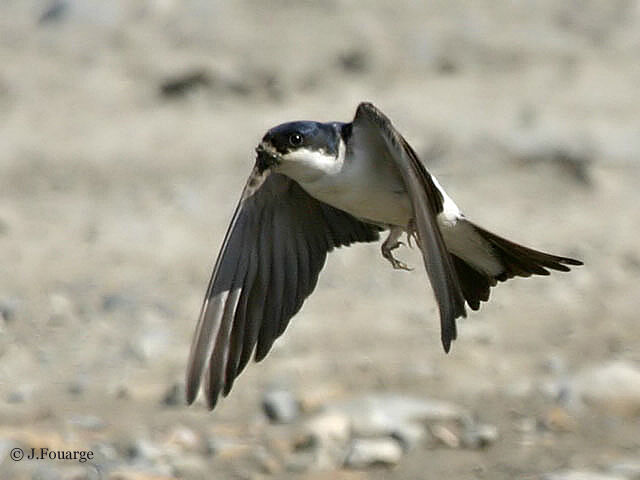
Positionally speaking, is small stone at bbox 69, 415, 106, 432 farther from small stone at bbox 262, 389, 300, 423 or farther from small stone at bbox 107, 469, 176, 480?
Answer: small stone at bbox 262, 389, 300, 423

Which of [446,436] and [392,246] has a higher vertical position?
[392,246]

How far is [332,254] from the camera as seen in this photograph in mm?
6227

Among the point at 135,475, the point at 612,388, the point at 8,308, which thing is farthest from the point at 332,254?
the point at 135,475

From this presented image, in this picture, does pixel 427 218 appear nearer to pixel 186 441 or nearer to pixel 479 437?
pixel 479 437

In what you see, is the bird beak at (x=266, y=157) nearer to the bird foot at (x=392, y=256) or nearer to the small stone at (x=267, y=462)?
the bird foot at (x=392, y=256)

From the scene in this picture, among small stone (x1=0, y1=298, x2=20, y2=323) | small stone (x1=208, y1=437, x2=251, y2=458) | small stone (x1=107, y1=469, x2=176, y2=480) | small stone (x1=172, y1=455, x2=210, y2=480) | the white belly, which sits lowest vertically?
small stone (x1=107, y1=469, x2=176, y2=480)

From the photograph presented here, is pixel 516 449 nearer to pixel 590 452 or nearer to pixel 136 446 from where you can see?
pixel 590 452

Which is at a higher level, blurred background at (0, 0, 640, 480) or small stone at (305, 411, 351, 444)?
blurred background at (0, 0, 640, 480)

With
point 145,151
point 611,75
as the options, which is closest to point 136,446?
point 145,151

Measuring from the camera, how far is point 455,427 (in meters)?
4.87

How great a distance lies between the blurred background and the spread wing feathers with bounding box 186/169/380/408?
77cm

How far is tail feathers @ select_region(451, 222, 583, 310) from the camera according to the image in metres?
4.00

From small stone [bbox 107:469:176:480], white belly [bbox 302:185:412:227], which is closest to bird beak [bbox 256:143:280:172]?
white belly [bbox 302:185:412:227]

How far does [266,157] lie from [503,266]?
74 centimetres
